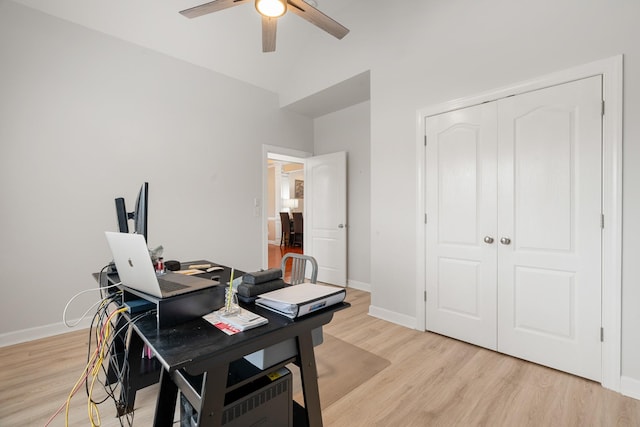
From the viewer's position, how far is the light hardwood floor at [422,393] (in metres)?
1.59

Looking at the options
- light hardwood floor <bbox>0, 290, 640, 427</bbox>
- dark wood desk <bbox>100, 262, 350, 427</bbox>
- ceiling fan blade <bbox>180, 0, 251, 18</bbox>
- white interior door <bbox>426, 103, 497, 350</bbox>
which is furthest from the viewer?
white interior door <bbox>426, 103, 497, 350</bbox>

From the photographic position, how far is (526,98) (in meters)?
2.15

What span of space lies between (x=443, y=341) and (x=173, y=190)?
3218 mm

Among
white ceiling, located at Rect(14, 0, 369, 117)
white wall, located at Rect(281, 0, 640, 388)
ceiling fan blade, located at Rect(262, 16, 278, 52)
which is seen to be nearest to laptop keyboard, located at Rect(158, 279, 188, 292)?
ceiling fan blade, located at Rect(262, 16, 278, 52)

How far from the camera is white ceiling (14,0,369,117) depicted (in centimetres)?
275

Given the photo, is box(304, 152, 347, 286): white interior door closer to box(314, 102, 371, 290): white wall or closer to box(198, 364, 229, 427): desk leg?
box(314, 102, 371, 290): white wall

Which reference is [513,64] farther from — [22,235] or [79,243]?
[22,235]

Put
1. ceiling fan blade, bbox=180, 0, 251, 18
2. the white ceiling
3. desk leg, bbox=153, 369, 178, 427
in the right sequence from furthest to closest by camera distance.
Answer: the white ceiling < ceiling fan blade, bbox=180, 0, 251, 18 < desk leg, bbox=153, 369, 178, 427

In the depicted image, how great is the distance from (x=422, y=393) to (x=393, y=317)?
46.0 inches

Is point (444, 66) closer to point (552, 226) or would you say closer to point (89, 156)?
point (552, 226)

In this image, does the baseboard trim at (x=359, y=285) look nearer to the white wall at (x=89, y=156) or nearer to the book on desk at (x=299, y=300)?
the white wall at (x=89, y=156)

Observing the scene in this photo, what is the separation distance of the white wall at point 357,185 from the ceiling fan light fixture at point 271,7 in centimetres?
237

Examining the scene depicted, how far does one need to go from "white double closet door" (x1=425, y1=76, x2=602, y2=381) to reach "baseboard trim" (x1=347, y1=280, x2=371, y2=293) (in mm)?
1373

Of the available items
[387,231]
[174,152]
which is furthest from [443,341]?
[174,152]
